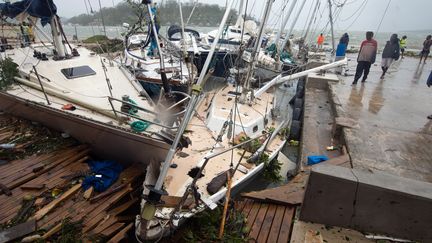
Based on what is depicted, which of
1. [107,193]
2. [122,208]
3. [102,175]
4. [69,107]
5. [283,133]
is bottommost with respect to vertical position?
[122,208]

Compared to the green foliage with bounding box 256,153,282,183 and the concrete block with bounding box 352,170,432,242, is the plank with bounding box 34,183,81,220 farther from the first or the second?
the concrete block with bounding box 352,170,432,242

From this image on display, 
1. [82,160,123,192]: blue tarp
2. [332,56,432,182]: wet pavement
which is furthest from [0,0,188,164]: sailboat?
[332,56,432,182]: wet pavement

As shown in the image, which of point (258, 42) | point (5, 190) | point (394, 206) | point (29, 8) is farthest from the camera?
point (258, 42)

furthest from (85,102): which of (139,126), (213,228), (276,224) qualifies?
(276,224)

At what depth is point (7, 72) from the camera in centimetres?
651

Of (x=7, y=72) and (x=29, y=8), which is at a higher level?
(x=29, y=8)

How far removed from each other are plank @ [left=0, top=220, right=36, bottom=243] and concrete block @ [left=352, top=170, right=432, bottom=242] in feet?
16.3

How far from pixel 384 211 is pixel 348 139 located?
2.92m

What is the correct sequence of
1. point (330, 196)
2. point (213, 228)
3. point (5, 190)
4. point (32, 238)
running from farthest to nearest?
point (5, 190), point (213, 228), point (32, 238), point (330, 196)

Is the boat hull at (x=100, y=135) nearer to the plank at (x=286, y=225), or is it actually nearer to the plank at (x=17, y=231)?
the plank at (x=17, y=231)

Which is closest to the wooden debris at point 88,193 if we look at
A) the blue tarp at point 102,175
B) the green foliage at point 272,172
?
the blue tarp at point 102,175

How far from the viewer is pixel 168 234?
12.7 feet

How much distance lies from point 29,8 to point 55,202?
18.0 ft

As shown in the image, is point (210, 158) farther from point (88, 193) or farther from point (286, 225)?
point (88, 193)
